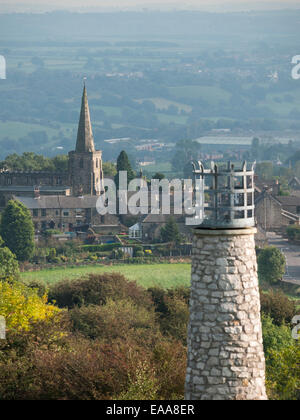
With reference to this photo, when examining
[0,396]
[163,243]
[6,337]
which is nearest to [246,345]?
[0,396]

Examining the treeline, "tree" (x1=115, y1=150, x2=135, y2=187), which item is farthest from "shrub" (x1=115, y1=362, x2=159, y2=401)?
"tree" (x1=115, y1=150, x2=135, y2=187)

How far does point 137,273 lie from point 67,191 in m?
39.1

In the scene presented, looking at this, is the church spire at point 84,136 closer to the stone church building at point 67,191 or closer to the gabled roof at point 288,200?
the stone church building at point 67,191

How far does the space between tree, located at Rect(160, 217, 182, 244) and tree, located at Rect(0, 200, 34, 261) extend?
11923 millimetres

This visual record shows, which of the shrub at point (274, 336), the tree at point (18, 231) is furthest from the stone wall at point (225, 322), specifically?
the tree at point (18, 231)

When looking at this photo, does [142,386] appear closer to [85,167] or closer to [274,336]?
[274,336]

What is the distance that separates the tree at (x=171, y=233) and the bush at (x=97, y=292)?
37781mm

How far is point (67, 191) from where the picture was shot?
116 meters

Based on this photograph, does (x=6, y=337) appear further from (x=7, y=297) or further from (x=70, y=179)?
(x=70, y=179)

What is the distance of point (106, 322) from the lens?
40.5 m

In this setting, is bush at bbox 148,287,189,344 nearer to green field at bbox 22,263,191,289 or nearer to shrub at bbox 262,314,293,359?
shrub at bbox 262,314,293,359

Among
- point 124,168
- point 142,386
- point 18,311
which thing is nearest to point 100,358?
point 142,386

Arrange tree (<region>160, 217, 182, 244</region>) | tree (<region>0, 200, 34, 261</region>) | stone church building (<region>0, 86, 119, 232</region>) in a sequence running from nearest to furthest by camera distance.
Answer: tree (<region>0, 200, 34, 261</region>)
tree (<region>160, 217, 182, 244</region>)
stone church building (<region>0, 86, 119, 232</region>)

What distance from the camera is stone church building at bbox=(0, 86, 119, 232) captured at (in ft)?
342
